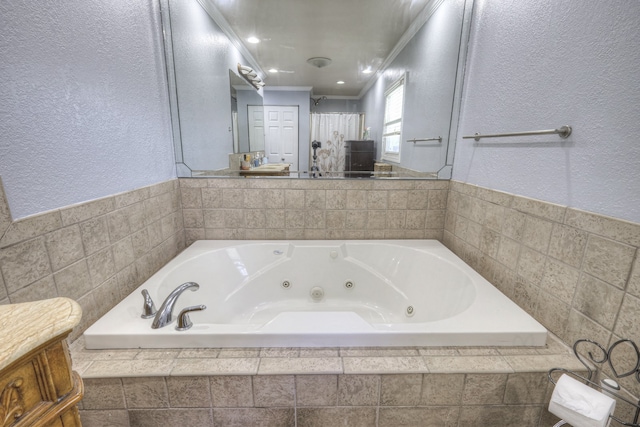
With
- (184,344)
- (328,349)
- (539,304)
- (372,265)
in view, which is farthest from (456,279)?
(184,344)

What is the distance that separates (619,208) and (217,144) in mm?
2142

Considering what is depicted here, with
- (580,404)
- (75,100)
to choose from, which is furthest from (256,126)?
(580,404)

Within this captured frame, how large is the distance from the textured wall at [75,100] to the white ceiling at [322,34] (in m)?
0.64

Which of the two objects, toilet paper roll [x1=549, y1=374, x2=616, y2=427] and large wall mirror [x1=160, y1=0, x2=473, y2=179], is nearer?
toilet paper roll [x1=549, y1=374, x2=616, y2=427]

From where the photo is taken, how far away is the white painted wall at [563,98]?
82 cm

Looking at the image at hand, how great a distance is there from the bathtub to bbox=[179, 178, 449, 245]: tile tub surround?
0.29ft

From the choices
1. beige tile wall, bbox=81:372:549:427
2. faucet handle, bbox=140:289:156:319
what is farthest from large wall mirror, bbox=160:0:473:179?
beige tile wall, bbox=81:372:549:427

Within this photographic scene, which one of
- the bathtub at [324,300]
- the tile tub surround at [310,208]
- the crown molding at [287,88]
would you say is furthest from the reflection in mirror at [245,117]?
the bathtub at [324,300]

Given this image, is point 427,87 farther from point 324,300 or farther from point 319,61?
point 324,300

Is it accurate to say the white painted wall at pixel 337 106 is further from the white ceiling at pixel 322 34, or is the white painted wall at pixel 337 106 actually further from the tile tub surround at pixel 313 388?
the tile tub surround at pixel 313 388

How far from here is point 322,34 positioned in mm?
1943

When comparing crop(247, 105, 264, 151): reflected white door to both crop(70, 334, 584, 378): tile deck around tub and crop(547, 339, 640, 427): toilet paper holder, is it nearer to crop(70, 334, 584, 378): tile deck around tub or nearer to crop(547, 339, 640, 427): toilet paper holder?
crop(70, 334, 584, 378): tile deck around tub

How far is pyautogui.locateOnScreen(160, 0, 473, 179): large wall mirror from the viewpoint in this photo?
181 cm

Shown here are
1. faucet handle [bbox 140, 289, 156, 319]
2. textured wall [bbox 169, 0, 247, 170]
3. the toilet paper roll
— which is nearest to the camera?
the toilet paper roll
